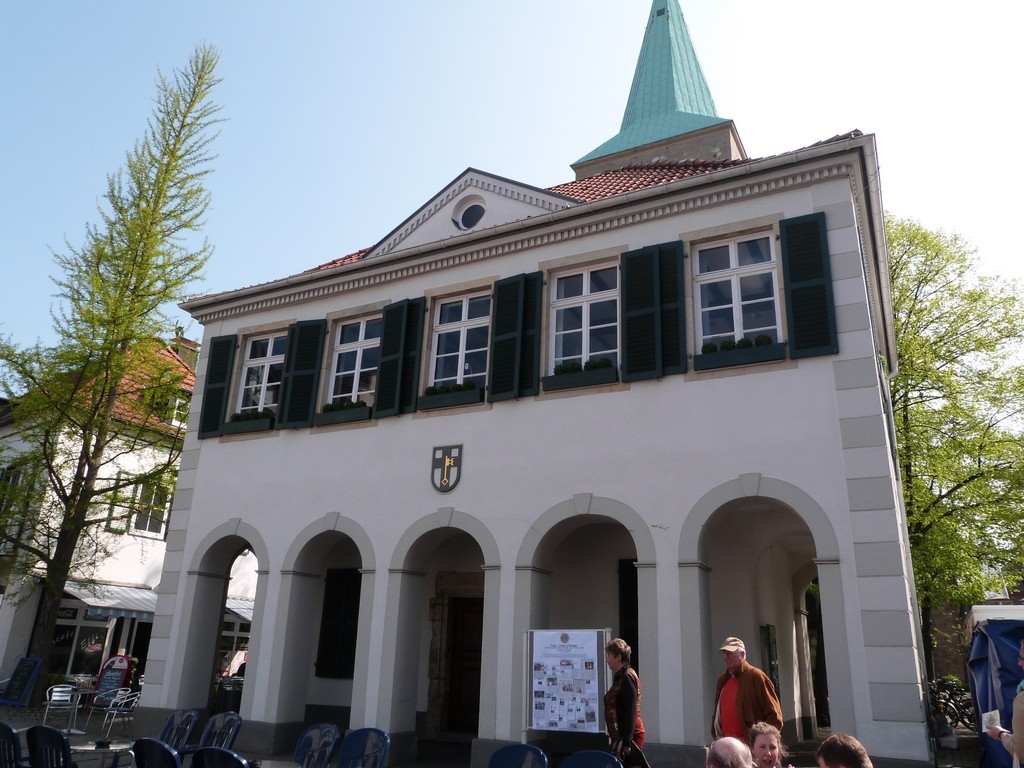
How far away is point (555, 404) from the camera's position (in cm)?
1084

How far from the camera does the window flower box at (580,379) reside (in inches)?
414

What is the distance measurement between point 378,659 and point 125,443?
996 centimetres

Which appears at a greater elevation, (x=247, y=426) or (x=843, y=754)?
(x=247, y=426)

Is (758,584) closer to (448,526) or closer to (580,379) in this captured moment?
(580,379)

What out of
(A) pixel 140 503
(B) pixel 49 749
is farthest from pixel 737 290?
(A) pixel 140 503

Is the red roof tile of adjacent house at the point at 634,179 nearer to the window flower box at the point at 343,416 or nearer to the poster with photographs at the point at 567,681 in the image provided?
the window flower box at the point at 343,416

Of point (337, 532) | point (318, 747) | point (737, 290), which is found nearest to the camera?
point (318, 747)

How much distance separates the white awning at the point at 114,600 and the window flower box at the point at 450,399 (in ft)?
40.3

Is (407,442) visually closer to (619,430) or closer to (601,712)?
(619,430)

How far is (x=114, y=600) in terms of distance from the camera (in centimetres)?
2100

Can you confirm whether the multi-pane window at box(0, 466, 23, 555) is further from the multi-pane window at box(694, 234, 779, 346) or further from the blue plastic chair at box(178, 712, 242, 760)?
the multi-pane window at box(694, 234, 779, 346)

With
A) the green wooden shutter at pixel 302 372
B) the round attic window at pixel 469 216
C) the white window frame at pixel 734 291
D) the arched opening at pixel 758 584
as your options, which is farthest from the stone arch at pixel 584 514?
the round attic window at pixel 469 216

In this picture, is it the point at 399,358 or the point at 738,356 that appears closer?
the point at 738,356

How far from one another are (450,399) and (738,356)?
4.14 m
